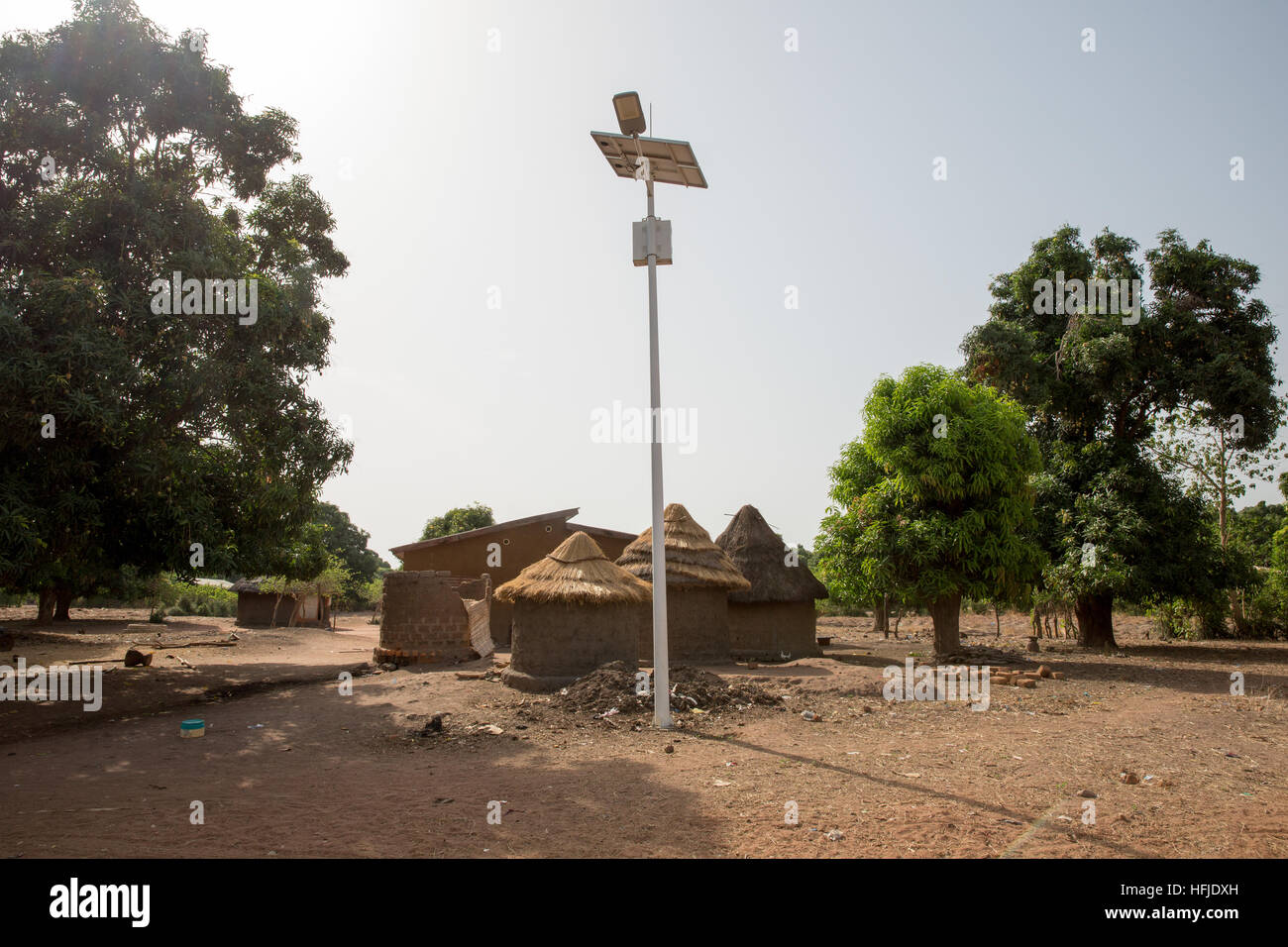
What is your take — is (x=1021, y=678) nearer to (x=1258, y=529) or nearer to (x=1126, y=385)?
(x=1126, y=385)

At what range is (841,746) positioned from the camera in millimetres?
8461

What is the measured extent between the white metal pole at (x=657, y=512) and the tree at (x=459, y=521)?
144 feet

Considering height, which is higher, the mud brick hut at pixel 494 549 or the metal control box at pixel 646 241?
the metal control box at pixel 646 241

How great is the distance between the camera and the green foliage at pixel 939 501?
15.7 meters

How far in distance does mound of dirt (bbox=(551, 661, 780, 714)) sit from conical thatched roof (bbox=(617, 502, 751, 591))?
516 centimetres

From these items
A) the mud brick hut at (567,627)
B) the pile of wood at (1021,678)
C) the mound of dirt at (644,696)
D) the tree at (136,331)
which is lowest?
the pile of wood at (1021,678)

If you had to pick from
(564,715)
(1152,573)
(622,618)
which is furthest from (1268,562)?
(564,715)

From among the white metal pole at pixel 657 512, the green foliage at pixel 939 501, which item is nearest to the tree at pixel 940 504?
the green foliage at pixel 939 501

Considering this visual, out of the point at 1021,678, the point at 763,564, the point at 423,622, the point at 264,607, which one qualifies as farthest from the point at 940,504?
the point at 264,607

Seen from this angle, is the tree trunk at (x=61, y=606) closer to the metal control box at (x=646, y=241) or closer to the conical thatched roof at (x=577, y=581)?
the conical thatched roof at (x=577, y=581)

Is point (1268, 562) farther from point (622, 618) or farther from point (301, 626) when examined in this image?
point (301, 626)

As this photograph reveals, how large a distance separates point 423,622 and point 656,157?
453 inches

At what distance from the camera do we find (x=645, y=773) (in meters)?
7.38

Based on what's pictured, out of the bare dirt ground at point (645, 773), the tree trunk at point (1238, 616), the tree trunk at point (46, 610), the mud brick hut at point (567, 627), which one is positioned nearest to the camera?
the bare dirt ground at point (645, 773)
